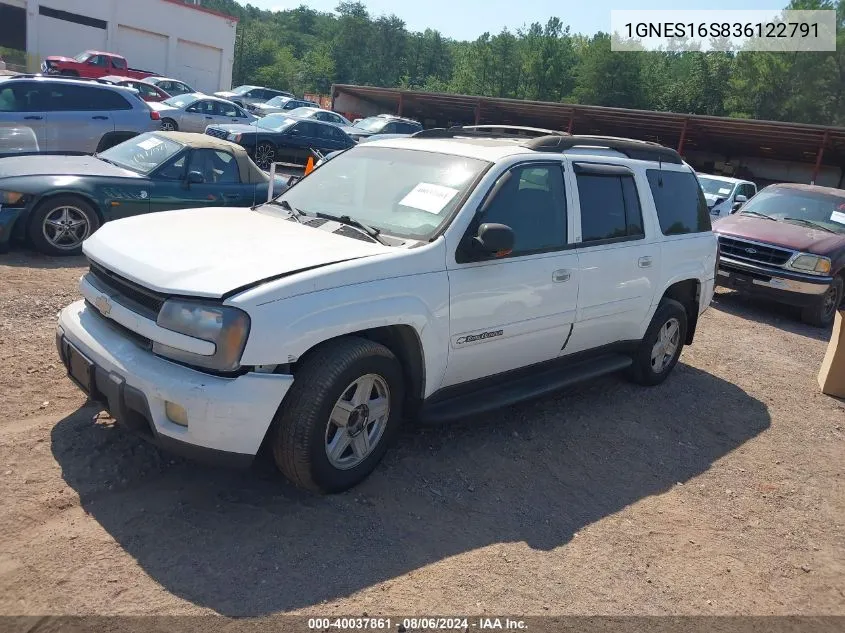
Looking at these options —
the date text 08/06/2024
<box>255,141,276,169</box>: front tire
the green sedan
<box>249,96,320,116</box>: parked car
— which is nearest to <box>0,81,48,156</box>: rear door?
the green sedan

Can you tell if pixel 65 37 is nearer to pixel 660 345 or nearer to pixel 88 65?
pixel 88 65

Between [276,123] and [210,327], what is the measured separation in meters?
16.8

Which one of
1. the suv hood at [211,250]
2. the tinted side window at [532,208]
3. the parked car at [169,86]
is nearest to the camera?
the suv hood at [211,250]

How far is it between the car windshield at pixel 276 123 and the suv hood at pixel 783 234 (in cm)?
1153

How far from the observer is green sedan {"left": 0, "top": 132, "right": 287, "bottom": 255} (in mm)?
7461

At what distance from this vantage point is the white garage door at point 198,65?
39.1 meters

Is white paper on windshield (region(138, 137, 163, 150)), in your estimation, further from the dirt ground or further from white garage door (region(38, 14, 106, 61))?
white garage door (region(38, 14, 106, 61))

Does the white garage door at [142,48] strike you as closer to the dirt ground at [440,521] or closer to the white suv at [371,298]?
the dirt ground at [440,521]

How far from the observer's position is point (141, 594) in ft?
9.78

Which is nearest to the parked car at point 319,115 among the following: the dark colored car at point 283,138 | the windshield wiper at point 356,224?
the dark colored car at point 283,138

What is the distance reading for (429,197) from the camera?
14.4ft

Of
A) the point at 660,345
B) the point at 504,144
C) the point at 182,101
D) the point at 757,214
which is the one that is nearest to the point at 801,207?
the point at 757,214

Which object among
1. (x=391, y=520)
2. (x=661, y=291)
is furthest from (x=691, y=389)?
(x=391, y=520)

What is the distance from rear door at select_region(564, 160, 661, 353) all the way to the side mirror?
1.02 metres
